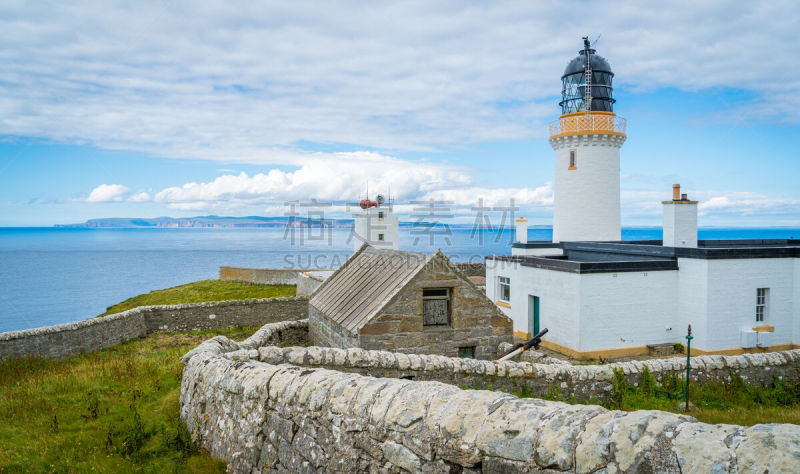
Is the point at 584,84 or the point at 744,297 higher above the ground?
the point at 584,84

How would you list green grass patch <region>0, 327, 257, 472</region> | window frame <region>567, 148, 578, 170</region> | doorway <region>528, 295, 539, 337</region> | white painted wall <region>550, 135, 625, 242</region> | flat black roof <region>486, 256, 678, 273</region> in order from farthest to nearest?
window frame <region>567, 148, 578, 170</region> → white painted wall <region>550, 135, 625, 242</region> → doorway <region>528, 295, 539, 337</region> → flat black roof <region>486, 256, 678, 273</region> → green grass patch <region>0, 327, 257, 472</region>

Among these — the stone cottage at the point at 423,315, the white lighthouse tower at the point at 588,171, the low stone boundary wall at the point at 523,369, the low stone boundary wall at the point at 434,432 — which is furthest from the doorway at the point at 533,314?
the low stone boundary wall at the point at 434,432

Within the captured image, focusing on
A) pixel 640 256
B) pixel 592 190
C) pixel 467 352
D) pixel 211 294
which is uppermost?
pixel 592 190

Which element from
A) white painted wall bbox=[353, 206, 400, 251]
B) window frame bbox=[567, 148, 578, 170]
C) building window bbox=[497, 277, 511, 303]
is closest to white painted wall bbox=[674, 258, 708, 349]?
building window bbox=[497, 277, 511, 303]

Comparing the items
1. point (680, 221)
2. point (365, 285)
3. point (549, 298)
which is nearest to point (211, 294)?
point (549, 298)

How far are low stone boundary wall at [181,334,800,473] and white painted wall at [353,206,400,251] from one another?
108 ft

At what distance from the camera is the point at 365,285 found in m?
13.7

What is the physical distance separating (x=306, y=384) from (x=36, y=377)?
10.5 metres

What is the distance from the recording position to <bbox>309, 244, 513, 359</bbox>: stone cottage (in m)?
11.1

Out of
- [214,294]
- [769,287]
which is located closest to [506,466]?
[769,287]

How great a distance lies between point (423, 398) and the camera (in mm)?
4262

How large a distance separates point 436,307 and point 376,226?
92.6 ft

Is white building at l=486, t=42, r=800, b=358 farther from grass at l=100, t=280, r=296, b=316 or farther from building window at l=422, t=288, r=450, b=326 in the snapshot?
grass at l=100, t=280, r=296, b=316

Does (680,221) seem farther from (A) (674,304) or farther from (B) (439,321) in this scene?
(B) (439,321)
